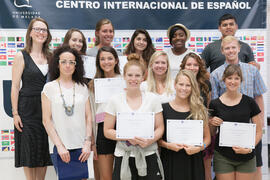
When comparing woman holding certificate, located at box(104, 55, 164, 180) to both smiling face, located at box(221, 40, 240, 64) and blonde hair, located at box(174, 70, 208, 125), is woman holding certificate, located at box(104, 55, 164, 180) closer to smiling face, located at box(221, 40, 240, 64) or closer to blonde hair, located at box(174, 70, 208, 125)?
blonde hair, located at box(174, 70, 208, 125)

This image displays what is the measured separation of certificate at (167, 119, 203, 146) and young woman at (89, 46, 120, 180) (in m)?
0.67

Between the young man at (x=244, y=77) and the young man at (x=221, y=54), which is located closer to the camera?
the young man at (x=244, y=77)

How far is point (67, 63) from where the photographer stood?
2.60 meters

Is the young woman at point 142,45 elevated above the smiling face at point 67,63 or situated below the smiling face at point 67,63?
above

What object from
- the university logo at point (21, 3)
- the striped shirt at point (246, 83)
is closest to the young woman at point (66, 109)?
the striped shirt at point (246, 83)

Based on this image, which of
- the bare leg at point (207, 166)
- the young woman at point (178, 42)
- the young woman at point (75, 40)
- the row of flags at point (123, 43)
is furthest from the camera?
the row of flags at point (123, 43)

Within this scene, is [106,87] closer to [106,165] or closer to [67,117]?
[67,117]

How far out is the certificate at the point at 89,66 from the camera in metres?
3.17

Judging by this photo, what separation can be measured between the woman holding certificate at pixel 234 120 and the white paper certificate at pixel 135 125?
71 cm

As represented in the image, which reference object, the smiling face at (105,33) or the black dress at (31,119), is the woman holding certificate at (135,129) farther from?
the smiling face at (105,33)

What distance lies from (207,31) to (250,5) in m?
0.80

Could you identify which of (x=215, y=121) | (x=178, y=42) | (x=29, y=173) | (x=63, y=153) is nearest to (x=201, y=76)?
(x=215, y=121)

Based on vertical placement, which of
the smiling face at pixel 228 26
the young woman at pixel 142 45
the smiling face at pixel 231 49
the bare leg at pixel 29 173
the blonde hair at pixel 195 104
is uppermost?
the smiling face at pixel 228 26

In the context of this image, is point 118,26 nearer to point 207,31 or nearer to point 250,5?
point 207,31
